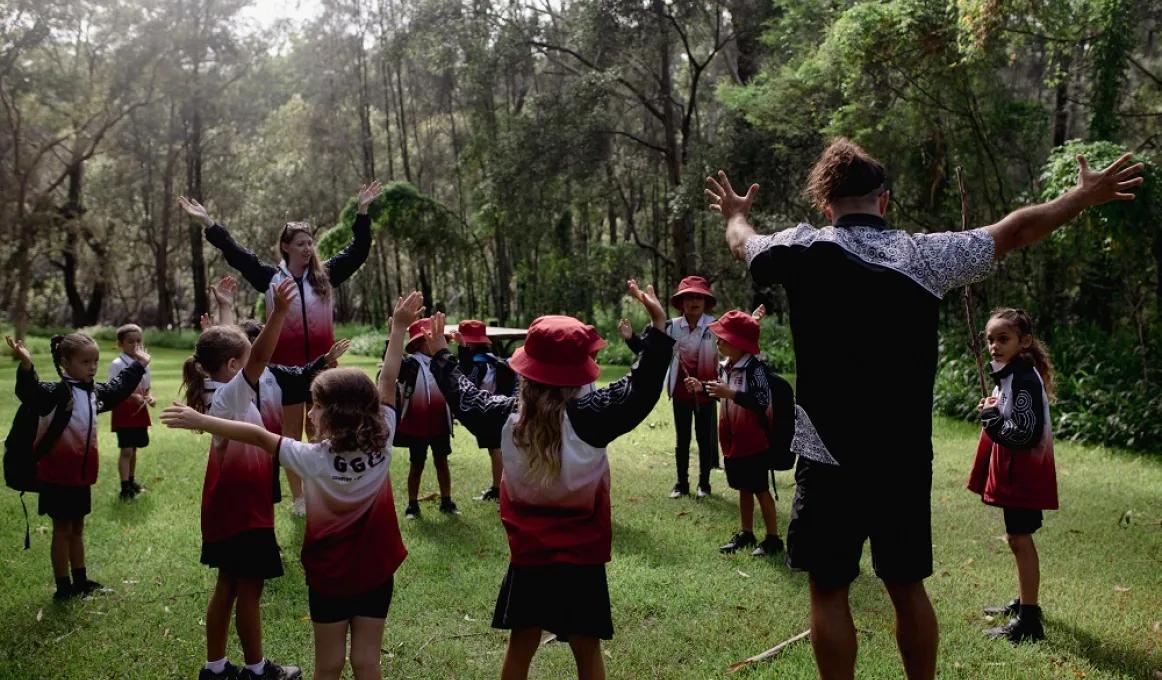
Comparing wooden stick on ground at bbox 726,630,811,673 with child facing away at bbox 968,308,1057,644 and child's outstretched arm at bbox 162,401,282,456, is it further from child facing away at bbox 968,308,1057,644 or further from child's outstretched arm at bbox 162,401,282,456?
child's outstretched arm at bbox 162,401,282,456

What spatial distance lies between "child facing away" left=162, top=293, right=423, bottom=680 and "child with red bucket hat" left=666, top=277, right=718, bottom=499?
14.4 feet

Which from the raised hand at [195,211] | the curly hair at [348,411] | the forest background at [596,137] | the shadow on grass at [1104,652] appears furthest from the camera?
the forest background at [596,137]

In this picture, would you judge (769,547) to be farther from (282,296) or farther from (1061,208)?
(282,296)

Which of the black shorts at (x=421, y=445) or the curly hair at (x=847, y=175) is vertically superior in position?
the curly hair at (x=847, y=175)

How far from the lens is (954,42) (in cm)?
1114

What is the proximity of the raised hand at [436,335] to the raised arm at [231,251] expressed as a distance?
7.99ft

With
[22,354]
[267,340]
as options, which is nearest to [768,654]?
[267,340]

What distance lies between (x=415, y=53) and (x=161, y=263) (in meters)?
22.9

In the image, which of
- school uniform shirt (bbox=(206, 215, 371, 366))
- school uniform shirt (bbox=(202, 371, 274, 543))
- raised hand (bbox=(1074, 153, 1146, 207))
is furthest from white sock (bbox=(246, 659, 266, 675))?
raised hand (bbox=(1074, 153, 1146, 207))

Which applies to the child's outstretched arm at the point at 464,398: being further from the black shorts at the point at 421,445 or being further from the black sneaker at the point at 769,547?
the black shorts at the point at 421,445

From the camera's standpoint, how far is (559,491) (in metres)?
2.96

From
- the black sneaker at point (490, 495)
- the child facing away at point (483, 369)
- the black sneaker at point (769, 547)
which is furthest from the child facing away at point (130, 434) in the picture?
the black sneaker at point (769, 547)

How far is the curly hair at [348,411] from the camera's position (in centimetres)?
305

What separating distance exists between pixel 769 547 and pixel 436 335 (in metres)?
3.37
